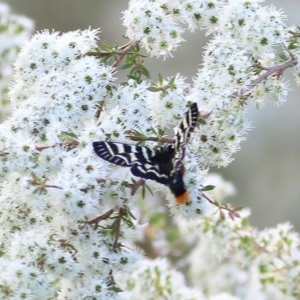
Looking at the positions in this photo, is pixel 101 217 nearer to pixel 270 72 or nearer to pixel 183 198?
pixel 183 198

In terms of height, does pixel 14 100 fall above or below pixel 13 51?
below

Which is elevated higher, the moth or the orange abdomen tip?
the moth

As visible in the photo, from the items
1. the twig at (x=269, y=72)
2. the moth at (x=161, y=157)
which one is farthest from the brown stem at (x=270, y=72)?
the moth at (x=161, y=157)

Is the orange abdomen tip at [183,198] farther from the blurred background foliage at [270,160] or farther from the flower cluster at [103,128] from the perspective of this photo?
the blurred background foliage at [270,160]

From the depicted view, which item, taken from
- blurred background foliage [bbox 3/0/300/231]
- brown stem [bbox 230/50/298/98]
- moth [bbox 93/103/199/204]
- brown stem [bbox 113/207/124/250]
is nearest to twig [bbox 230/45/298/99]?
brown stem [bbox 230/50/298/98]

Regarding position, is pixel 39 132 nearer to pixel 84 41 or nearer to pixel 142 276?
pixel 84 41

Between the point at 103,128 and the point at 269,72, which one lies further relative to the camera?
the point at 269,72

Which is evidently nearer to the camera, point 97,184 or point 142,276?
point 97,184

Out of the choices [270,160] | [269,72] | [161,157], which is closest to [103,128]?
[161,157]

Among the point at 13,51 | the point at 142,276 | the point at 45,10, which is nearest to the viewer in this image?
the point at 142,276

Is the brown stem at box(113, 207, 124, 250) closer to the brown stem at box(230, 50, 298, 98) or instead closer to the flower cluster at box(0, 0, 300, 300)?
the flower cluster at box(0, 0, 300, 300)

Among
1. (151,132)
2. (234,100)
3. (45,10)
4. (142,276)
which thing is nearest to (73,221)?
(151,132)
